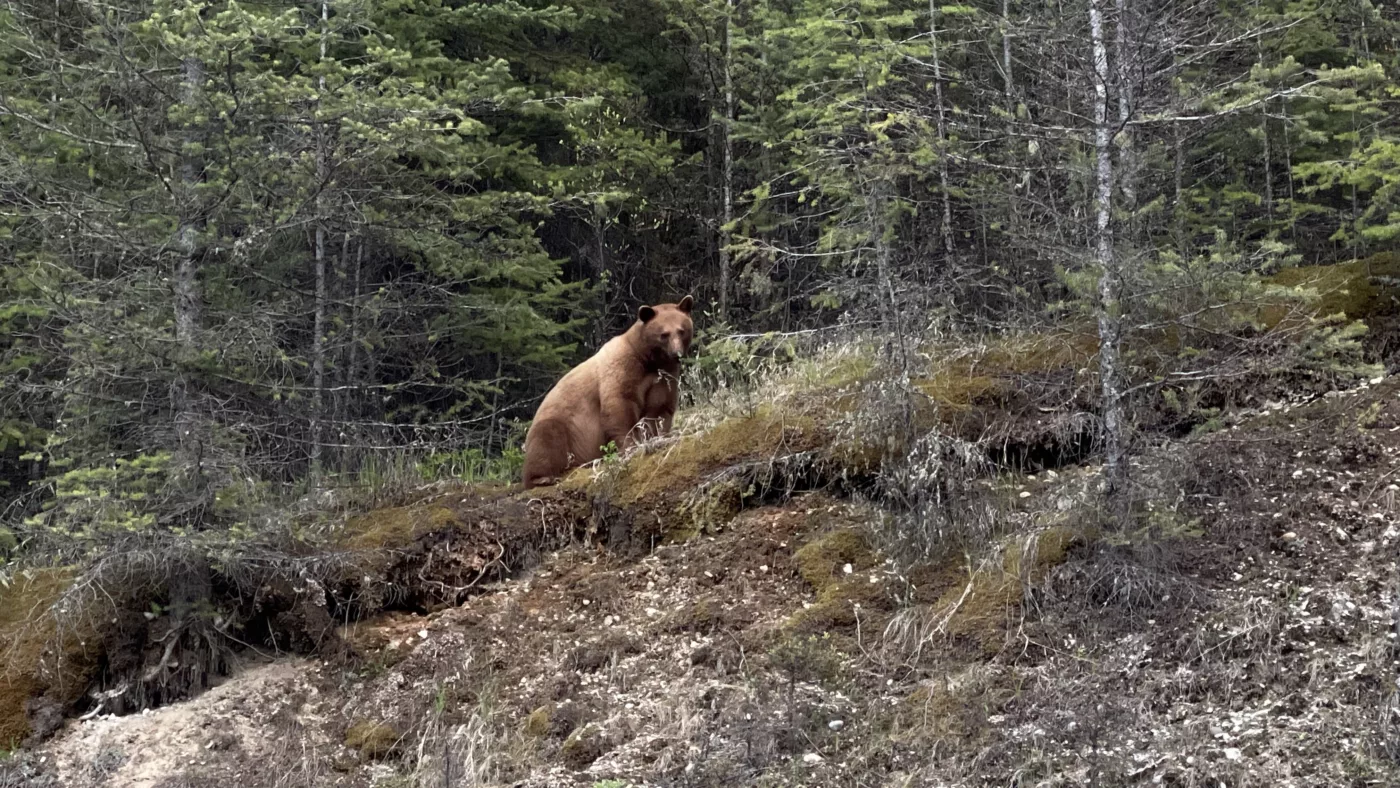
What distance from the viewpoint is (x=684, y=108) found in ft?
59.5

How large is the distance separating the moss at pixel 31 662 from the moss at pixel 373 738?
2.05 meters

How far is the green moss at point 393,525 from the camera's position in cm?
888

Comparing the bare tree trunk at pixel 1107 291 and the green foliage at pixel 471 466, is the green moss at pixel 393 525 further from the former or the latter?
the bare tree trunk at pixel 1107 291

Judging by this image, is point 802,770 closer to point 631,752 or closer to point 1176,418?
point 631,752

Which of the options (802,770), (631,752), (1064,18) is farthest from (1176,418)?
(631,752)

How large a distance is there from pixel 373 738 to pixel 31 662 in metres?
2.55

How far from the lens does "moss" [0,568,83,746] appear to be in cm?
795

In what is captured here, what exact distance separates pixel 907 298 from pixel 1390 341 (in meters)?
3.68

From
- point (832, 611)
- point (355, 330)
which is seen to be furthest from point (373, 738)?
point (355, 330)

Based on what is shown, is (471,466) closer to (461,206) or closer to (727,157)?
(461,206)

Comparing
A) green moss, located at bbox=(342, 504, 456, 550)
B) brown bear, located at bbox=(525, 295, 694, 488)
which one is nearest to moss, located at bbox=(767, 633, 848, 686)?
green moss, located at bbox=(342, 504, 456, 550)

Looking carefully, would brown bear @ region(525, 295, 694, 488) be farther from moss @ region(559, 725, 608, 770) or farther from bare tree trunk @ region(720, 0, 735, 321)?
bare tree trunk @ region(720, 0, 735, 321)

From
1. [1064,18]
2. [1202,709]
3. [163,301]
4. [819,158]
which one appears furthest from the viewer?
[819,158]

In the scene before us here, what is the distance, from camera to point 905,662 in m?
7.24
